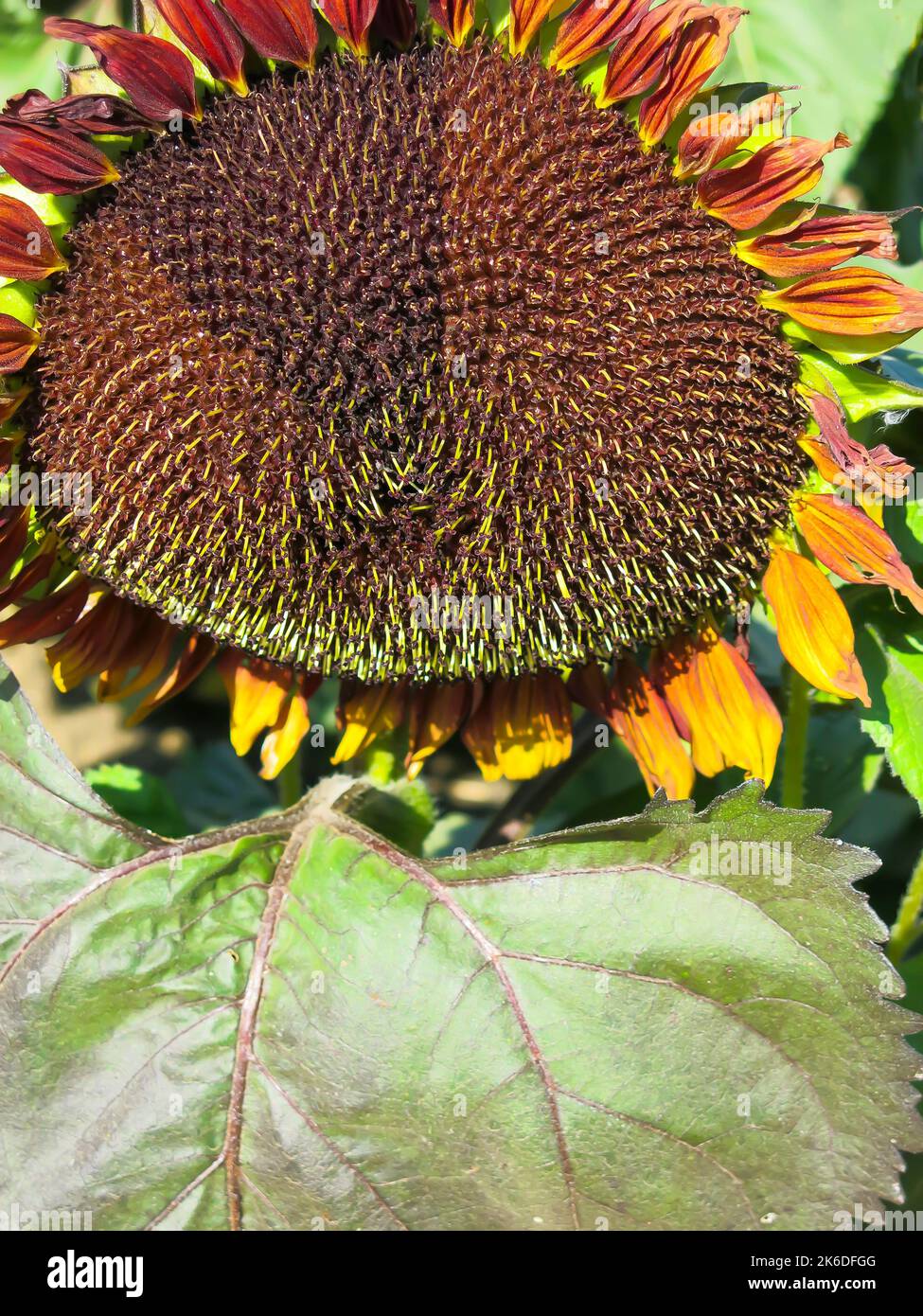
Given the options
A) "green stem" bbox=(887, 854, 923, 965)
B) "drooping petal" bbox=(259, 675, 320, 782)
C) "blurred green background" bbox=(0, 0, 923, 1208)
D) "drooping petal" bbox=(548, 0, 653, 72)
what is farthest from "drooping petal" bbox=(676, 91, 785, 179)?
"green stem" bbox=(887, 854, 923, 965)

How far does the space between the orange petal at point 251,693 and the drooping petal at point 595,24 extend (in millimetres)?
834

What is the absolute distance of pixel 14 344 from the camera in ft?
4.66

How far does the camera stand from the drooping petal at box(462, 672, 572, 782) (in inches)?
69.7

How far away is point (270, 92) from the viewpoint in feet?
4.62

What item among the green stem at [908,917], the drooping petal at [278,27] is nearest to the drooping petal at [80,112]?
the drooping petal at [278,27]

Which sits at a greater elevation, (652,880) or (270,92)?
(270,92)

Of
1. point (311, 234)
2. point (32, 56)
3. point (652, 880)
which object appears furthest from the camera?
point (32, 56)

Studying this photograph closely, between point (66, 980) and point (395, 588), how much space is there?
1.93ft

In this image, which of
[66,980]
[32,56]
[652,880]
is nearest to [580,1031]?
[652,880]

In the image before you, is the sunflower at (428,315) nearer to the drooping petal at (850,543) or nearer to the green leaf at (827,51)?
the drooping petal at (850,543)

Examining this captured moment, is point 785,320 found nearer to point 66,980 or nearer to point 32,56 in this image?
point 66,980

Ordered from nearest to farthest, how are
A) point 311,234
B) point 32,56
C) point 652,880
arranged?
point 311,234 < point 652,880 < point 32,56

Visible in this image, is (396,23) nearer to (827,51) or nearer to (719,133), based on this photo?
(719,133)

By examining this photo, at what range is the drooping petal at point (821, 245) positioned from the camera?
1.42 metres
